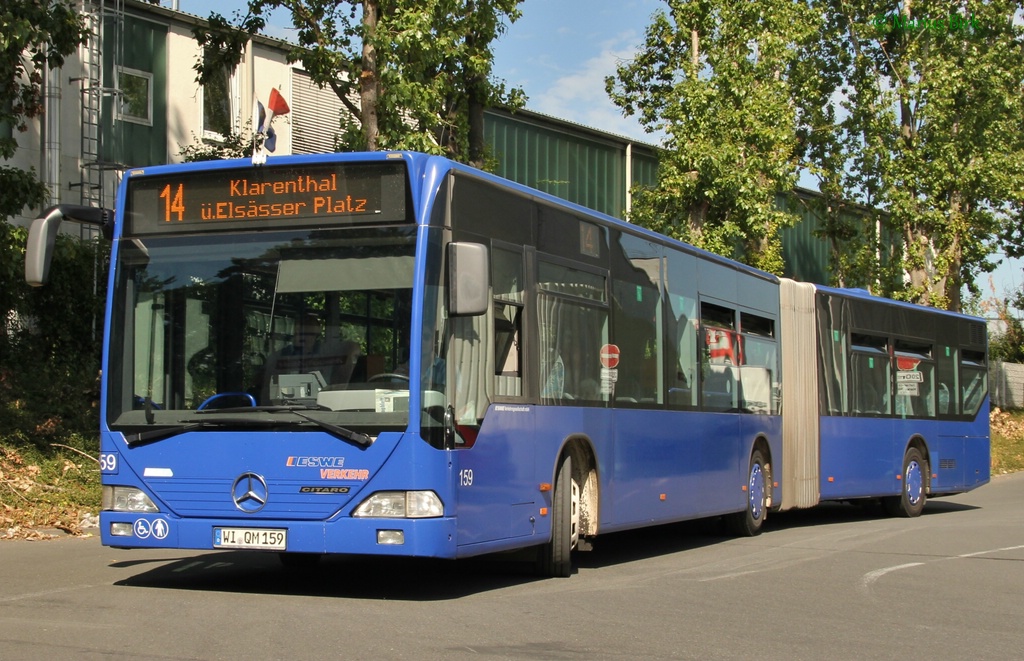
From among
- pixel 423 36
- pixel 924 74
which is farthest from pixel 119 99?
pixel 924 74

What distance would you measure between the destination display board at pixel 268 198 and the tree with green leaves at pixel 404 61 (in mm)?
8521

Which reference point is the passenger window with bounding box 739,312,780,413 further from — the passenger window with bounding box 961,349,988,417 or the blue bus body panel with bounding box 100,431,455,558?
the blue bus body panel with bounding box 100,431,455,558

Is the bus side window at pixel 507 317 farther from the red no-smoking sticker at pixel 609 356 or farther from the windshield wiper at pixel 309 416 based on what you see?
the red no-smoking sticker at pixel 609 356

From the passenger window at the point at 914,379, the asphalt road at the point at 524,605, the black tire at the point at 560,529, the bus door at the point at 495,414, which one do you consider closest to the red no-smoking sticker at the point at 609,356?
the black tire at the point at 560,529

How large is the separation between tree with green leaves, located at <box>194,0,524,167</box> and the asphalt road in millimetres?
7143

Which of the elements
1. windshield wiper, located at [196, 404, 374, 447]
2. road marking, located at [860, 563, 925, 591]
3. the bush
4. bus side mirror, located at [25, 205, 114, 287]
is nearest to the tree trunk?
the bush

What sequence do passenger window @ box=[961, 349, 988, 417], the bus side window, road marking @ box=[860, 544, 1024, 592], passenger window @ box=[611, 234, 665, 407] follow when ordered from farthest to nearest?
passenger window @ box=[961, 349, 988, 417]
passenger window @ box=[611, 234, 665, 407]
road marking @ box=[860, 544, 1024, 592]
the bus side window

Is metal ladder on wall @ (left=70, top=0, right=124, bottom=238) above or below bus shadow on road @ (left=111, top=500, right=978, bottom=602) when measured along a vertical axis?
above

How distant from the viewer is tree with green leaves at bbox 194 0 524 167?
18.3 m

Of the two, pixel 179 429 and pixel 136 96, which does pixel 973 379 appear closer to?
pixel 136 96

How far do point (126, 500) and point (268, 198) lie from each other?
→ 7.74 feet

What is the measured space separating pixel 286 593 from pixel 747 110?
19.5 metres

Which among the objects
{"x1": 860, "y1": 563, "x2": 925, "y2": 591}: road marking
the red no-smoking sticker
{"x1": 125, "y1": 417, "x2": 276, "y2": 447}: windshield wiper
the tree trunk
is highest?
the tree trunk

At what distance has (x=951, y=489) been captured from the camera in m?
21.8
